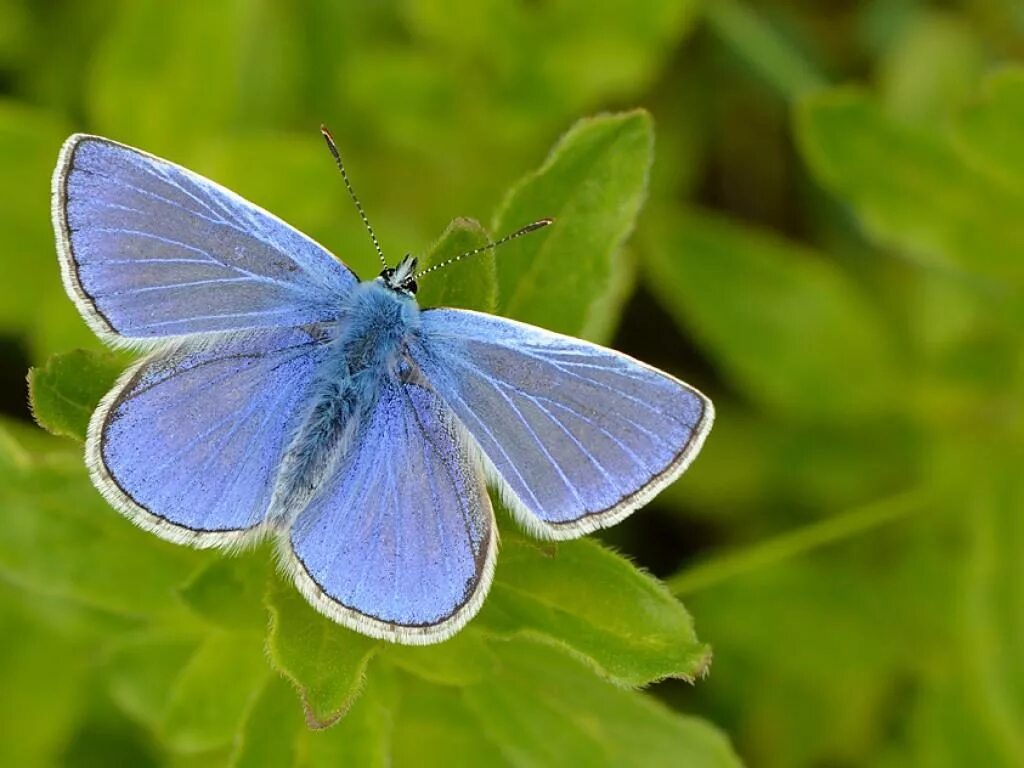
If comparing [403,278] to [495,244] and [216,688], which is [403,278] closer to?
[495,244]

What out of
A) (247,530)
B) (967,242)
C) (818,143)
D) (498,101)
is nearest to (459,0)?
(498,101)

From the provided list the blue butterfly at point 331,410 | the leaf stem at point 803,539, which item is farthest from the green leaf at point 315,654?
the leaf stem at point 803,539

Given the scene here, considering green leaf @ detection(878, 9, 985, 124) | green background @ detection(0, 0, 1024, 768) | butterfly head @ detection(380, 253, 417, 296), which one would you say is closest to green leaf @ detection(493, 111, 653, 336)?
green background @ detection(0, 0, 1024, 768)

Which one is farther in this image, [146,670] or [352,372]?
[146,670]

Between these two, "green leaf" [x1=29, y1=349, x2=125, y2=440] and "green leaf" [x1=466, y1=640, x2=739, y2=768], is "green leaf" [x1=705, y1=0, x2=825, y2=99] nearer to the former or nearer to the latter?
"green leaf" [x1=466, y1=640, x2=739, y2=768]

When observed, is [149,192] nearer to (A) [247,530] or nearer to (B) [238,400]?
(B) [238,400]

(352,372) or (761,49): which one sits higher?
(761,49)

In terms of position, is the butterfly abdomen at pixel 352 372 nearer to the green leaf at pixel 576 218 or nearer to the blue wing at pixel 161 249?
the blue wing at pixel 161 249

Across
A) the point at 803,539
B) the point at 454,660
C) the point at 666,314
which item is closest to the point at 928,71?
the point at 666,314
